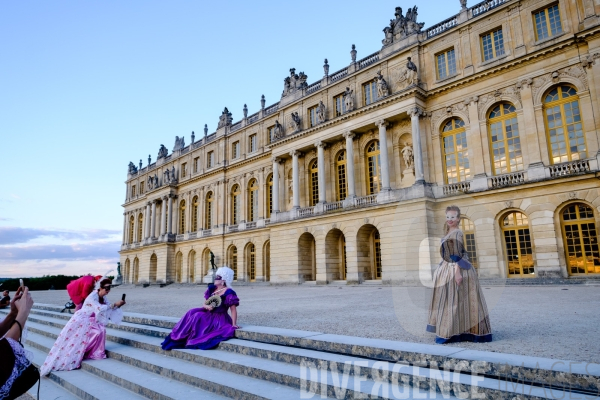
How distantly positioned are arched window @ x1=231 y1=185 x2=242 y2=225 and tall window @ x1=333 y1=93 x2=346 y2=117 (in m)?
13.2

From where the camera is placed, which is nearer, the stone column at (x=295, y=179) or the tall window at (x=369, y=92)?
the tall window at (x=369, y=92)

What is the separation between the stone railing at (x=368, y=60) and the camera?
24328 millimetres

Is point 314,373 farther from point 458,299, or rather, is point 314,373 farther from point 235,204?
point 235,204

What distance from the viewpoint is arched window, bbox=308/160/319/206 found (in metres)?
27.4

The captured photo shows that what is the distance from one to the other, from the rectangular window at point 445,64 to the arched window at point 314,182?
10.4 meters

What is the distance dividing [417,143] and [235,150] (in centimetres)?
2022

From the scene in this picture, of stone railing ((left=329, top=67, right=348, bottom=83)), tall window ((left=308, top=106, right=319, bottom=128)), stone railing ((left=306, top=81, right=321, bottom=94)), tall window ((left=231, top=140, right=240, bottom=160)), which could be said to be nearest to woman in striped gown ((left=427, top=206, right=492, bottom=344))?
stone railing ((left=329, top=67, right=348, bottom=83))

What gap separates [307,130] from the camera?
26.2 metres

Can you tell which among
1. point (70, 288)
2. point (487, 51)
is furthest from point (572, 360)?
point (487, 51)

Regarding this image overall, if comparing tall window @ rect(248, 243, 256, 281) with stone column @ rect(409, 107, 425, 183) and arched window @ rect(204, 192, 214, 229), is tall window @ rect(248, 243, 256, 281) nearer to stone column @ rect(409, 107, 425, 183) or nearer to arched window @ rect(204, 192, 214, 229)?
arched window @ rect(204, 192, 214, 229)

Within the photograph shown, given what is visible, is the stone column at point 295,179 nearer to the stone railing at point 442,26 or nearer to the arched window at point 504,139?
the stone railing at point 442,26

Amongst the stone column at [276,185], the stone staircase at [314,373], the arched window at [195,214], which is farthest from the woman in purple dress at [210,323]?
the arched window at [195,214]

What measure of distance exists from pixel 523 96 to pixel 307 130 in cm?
1333

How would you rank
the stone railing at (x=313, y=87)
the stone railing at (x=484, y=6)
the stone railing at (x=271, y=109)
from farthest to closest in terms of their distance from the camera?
the stone railing at (x=271, y=109), the stone railing at (x=313, y=87), the stone railing at (x=484, y=6)
